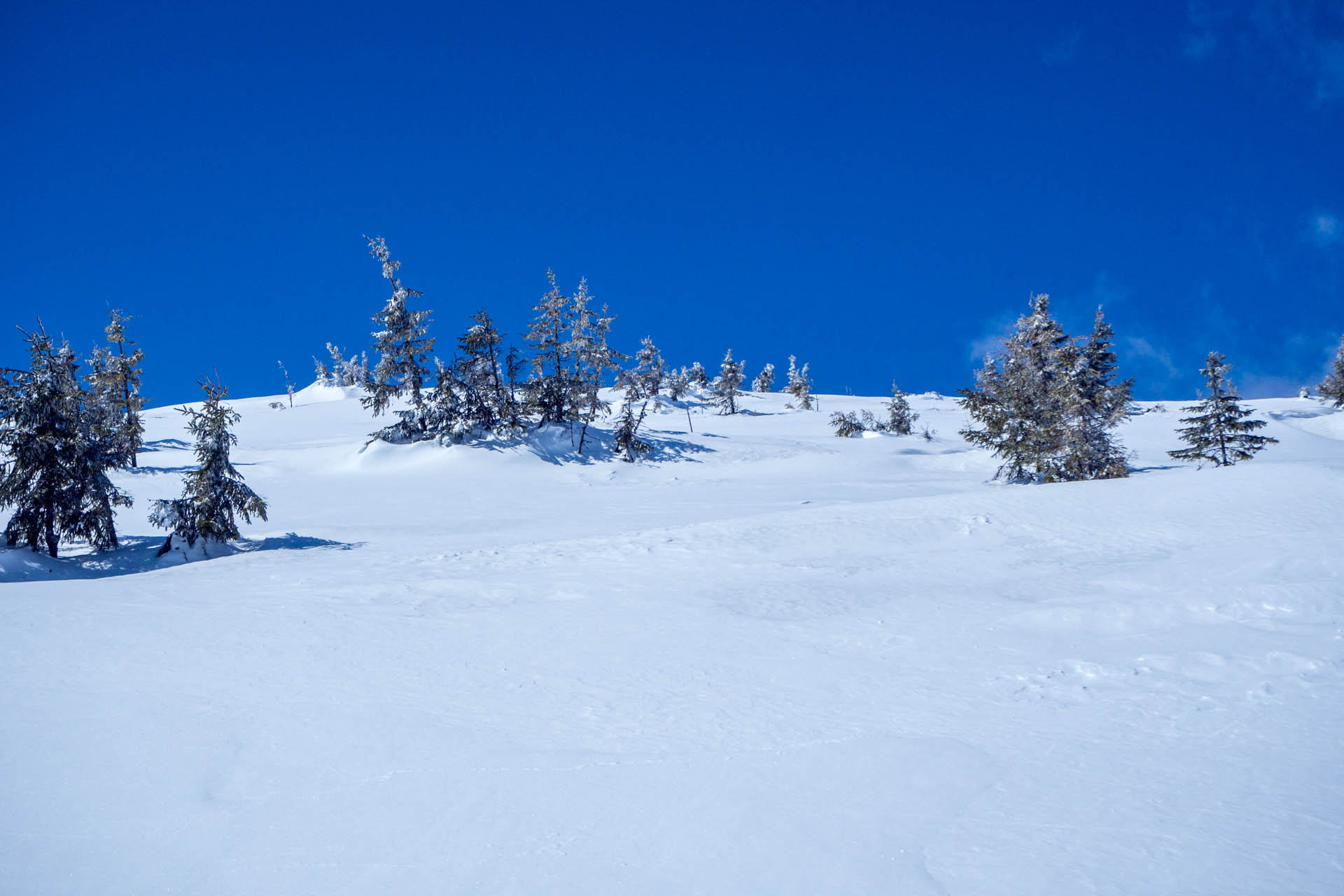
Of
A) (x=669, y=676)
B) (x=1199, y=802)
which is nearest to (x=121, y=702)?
(x=669, y=676)

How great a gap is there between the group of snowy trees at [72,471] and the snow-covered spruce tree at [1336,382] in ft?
243

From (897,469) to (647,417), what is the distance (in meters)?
28.3

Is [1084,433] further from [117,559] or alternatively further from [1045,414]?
[117,559]

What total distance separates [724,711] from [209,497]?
15.2m

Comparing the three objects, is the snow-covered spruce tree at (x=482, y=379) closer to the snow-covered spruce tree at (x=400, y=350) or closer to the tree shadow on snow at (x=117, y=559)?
the snow-covered spruce tree at (x=400, y=350)

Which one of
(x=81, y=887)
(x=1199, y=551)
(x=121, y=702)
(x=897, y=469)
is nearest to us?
(x=81, y=887)

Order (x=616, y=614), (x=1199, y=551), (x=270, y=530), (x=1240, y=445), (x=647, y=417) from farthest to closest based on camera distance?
(x=647, y=417) → (x=1240, y=445) → (x=270, y=530) → (x=1199, y=551) → (x=616, y=614)

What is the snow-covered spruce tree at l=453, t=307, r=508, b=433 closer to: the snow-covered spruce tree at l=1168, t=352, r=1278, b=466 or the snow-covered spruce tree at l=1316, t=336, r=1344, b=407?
the snow-covered spruce tree at l=1168, t=352, r=1278, b=466

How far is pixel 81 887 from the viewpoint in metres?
3.53

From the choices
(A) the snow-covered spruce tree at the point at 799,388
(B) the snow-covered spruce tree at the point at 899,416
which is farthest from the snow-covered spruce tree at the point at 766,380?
(B) the snow-covered spruce tree at the point at 899,416

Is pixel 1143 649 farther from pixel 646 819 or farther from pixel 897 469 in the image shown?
pixel 897 469

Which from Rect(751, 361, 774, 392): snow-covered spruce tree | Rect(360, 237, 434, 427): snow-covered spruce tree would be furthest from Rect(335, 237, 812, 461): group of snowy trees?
Rect(751, 361, 774, 392): snow-covered spruce tree

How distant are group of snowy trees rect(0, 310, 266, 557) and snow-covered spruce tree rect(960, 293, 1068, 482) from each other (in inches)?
1020

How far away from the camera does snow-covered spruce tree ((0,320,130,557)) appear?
14.9 m
